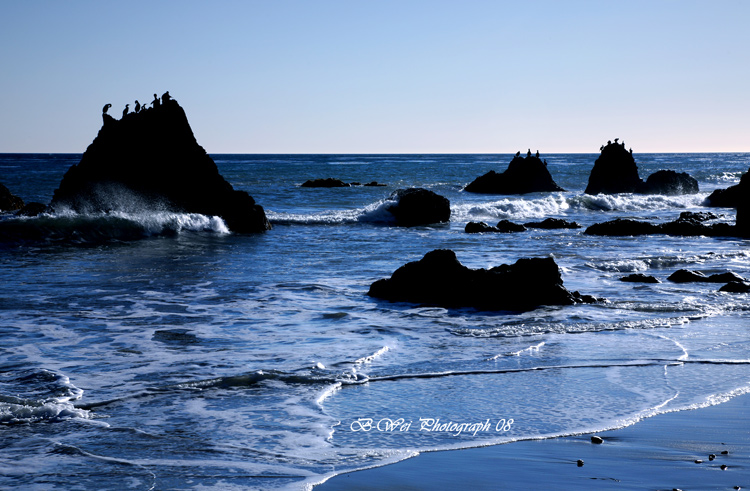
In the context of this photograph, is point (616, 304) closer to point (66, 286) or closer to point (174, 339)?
point (174, 339)

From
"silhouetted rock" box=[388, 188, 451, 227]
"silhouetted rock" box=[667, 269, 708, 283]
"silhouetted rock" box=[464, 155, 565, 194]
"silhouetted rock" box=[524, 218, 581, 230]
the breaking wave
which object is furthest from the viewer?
"silhouetted rock" box=[464, 155, 565, 194]

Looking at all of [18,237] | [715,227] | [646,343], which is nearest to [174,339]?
[646,343]

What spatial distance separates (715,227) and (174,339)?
21.7 meters

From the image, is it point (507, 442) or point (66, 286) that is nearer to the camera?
point (507, 442)

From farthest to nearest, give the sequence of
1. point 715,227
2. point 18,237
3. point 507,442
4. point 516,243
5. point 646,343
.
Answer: point 715,227 < point 516,243 < point 18,237 < point 646,343 < point 507,442

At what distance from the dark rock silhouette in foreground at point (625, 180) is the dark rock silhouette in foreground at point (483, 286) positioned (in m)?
45.2

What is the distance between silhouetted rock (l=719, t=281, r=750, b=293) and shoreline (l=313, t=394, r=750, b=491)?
8023mm

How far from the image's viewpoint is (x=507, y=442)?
597 cm

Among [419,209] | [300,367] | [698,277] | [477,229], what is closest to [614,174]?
[419,209]

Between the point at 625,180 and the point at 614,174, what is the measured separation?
2.90ft

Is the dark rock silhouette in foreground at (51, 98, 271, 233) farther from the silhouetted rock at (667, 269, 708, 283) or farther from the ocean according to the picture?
the silhouetted rock at (667, 269, 708, 283)

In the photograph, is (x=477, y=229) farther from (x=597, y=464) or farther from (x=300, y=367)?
(x=597, y=464)

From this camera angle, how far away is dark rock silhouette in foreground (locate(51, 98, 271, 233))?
26.2 metres

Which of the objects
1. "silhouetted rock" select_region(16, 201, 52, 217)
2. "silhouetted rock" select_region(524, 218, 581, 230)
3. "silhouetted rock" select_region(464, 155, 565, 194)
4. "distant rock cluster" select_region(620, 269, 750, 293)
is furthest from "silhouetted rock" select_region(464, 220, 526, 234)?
"silhouetted rock" select_region(464, 155, 565, 194)
